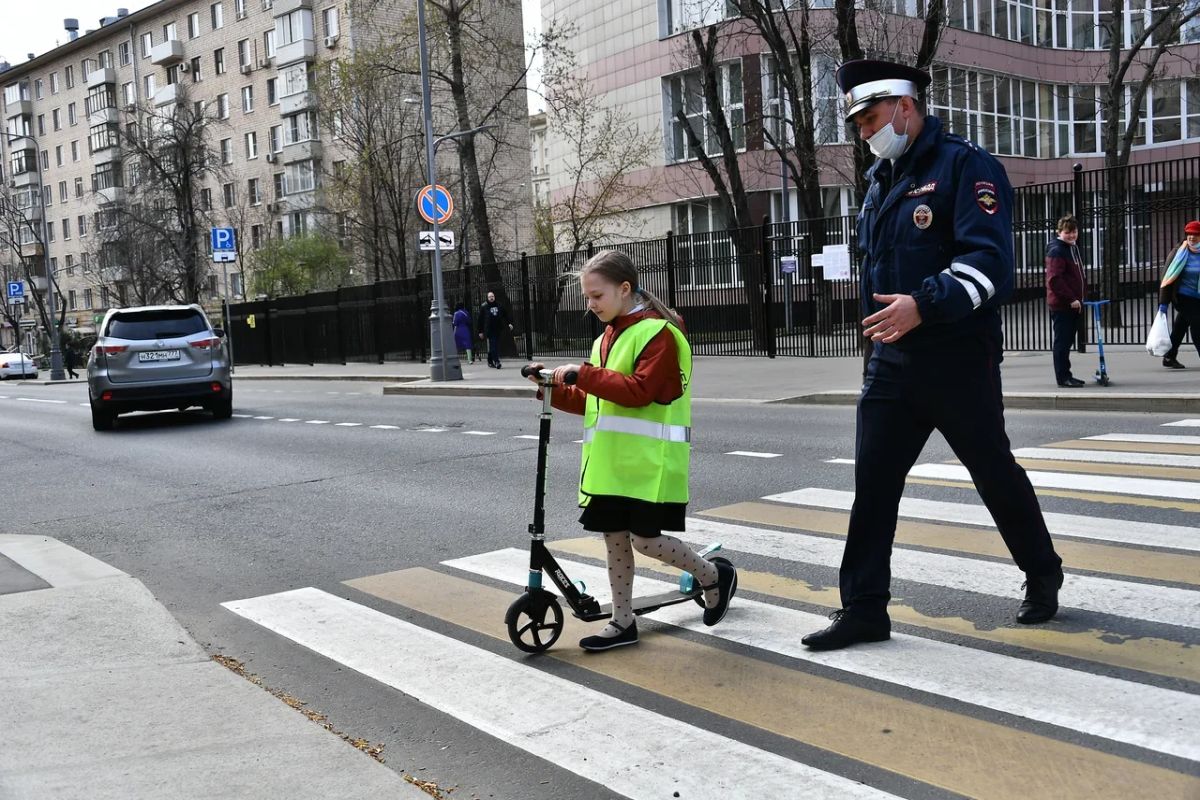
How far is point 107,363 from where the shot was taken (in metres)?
16.2

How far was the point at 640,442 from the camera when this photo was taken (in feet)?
13.9

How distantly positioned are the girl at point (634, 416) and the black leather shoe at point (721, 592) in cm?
48

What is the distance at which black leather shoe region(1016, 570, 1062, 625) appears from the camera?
4395mm

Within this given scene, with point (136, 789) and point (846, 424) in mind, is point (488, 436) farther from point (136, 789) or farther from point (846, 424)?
point (136, 789)

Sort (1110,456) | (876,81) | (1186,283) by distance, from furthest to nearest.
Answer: (1186,283), (1110,456), (876,81)

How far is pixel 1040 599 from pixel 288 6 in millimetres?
62644

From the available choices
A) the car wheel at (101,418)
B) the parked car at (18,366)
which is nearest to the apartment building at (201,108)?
the parked car at (18,366)

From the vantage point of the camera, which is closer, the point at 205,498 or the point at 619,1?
the point at 205,498

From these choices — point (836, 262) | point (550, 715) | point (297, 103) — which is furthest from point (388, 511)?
point (297, 103)

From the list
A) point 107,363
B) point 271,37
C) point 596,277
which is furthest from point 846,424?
point 271,37

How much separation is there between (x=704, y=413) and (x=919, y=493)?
6361 mm

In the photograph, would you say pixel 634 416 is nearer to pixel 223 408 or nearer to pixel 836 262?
pixel 223 408

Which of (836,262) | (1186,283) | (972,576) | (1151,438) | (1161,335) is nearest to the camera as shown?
(972,576)

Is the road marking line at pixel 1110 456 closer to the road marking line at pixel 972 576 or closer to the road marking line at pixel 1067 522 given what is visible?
the road marking line at pixel 1067 522
